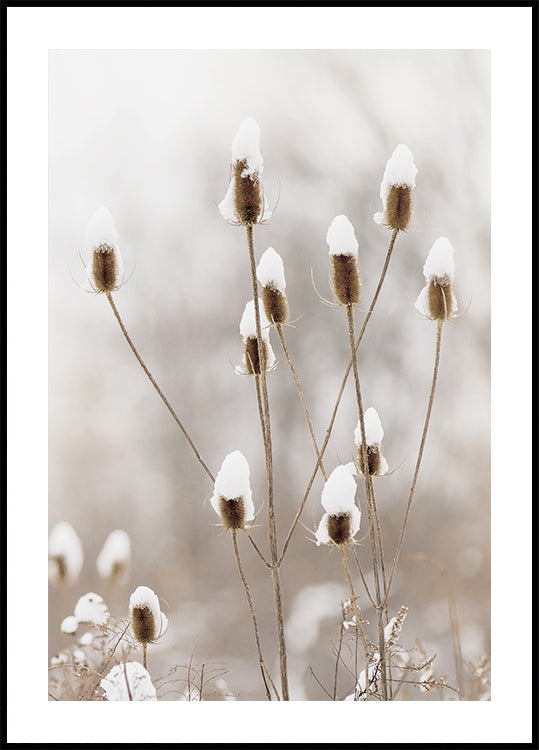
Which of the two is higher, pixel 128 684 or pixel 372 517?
pixel 372 517

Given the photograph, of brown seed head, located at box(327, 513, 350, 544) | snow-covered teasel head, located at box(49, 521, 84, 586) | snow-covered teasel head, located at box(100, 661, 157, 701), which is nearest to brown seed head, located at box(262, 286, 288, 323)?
brown seed head, located at box(327, 513, 350, 544)

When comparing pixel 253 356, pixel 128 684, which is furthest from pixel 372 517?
pixel 128 684

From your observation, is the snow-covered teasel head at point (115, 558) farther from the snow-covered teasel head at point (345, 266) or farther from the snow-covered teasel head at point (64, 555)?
the snow-covered teasel head at point (345, 266)

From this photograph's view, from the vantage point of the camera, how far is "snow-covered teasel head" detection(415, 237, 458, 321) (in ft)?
4.47

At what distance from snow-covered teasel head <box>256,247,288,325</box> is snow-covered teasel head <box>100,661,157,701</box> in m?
0.59

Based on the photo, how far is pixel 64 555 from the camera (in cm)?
137

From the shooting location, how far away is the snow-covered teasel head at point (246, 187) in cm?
131

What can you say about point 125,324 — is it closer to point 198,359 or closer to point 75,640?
point 198,359

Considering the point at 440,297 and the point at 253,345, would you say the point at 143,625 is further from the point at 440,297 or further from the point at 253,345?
the point at 440,297

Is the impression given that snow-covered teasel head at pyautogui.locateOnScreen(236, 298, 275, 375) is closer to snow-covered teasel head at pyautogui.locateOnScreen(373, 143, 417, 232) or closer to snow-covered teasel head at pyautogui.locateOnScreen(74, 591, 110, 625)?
snow-covered teasel head at pyautogui.locateOnScreen(373, 143, 417, 232)

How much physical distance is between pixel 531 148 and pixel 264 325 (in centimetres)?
52

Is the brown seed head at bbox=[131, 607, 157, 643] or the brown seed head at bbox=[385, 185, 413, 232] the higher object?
the brown seed head at bbox=[385, 185, 413, 232]

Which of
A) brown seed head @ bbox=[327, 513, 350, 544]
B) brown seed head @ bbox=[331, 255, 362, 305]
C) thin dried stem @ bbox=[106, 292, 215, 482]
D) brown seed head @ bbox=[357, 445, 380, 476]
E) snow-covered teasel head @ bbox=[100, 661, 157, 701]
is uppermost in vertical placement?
brown seed head @ bbox=[331, 255, 362, 305]

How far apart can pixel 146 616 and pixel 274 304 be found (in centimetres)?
53
